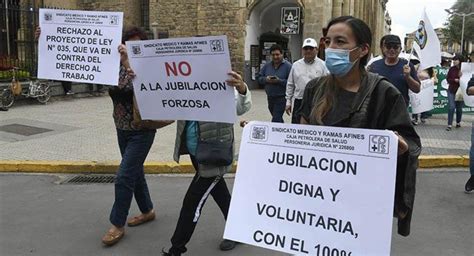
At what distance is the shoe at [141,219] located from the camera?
5078 mm

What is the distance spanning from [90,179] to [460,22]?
7795 cm

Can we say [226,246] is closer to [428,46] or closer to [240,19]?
[428,46]

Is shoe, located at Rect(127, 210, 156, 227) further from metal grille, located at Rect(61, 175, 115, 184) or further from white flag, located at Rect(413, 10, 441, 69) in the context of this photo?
white flag, located at Rect(413, 10, 441, 69)

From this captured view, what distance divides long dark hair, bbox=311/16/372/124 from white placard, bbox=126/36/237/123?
32.1 inches

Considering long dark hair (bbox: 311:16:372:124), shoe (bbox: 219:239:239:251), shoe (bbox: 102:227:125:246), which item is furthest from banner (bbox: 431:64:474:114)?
long dark hair (bbox: 311:16:372:124)

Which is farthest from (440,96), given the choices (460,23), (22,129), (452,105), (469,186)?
(460,23)

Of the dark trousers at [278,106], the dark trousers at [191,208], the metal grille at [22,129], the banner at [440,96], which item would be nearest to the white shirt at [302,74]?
the dark trousers at [278,106]

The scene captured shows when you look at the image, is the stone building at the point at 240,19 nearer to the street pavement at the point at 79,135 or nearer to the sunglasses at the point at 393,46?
the street pavement at the point at 79,135

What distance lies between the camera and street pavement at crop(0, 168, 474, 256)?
4.55m

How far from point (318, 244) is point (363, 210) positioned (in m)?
0.28

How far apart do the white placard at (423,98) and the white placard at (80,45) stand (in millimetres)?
8848

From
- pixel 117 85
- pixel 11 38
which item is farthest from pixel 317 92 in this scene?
pixel 11 38

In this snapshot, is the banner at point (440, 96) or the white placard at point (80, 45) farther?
the banner at point (440, 96)

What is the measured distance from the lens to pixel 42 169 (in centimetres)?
755
